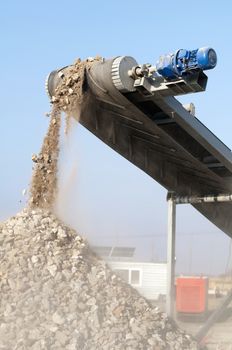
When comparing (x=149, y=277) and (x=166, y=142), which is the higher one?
(x=166, y=142)

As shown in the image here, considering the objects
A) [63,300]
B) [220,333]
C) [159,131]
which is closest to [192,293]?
[220,333]

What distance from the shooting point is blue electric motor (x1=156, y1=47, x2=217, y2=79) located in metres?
7.12

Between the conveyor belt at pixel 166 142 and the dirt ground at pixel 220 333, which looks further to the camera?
the dirt ground at pixel 220 333

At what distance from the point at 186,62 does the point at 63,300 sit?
11.3 feet

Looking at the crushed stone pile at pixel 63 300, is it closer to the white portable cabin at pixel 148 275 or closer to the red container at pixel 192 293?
the red container at pixel 192 293

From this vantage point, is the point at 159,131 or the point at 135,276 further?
the point at 135,276

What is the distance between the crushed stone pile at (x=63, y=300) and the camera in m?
7.04

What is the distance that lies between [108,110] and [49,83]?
3.39ft

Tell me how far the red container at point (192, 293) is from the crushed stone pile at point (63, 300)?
9.98m

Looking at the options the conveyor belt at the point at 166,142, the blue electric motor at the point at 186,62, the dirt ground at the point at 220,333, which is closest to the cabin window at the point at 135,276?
the dirt ground at the point at 220,333

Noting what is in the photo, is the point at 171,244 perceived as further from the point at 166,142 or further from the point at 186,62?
the point at 186,62

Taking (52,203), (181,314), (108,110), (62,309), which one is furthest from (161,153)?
(181,314)

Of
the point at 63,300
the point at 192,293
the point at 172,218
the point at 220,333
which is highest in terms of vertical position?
the point at 172,218

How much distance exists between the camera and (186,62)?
7.22 metres
